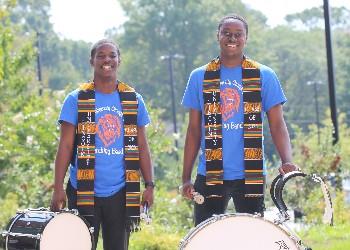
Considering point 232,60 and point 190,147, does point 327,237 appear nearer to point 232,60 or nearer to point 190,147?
point 190,147

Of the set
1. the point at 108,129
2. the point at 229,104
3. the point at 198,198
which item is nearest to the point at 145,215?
the point at 198,198

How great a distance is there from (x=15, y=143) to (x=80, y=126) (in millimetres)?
8004

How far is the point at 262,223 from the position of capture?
13.9 ft

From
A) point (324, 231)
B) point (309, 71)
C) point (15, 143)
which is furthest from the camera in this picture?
point (309, 71)

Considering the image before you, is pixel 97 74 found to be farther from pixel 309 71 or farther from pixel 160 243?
pixel 309 71

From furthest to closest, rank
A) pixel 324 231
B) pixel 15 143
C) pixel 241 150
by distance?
1. pixel 15 143
2. pixel 324 231
3. pixel 241 150

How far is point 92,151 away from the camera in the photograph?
16.4 ft

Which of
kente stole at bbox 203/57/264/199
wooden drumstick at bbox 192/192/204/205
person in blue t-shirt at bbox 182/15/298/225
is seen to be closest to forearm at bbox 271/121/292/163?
person in blue t-shirt at bbox 182/15/298/225

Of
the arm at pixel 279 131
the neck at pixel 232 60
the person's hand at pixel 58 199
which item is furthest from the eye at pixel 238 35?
the person's hand at pixel 58 199

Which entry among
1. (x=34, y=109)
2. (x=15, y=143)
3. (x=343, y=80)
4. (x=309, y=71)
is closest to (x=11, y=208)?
(x=15, y=143)

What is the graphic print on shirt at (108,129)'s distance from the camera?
503 centimetres

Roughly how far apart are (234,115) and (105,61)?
896 millimetres

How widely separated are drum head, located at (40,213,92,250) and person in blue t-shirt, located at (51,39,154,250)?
0.19 meters

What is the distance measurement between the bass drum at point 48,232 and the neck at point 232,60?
4.32 ft
